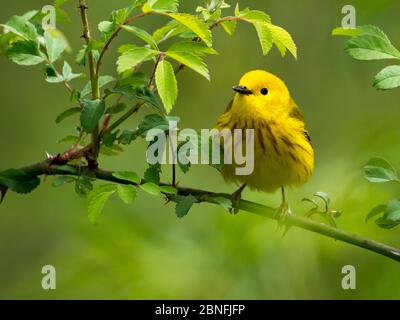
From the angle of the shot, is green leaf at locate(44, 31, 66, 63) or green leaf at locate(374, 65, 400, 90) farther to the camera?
green leaf at locate(44, 31, 66, 63)

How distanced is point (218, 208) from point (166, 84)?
6.58 feet

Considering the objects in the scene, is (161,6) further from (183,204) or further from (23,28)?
(183,204)

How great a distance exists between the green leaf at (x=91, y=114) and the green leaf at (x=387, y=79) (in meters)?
0.78

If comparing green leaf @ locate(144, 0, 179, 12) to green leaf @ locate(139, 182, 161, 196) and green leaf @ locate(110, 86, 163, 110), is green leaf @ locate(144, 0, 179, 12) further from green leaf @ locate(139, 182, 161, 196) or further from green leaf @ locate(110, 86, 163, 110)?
green leaf @ locate(139, 182, 161, 196)

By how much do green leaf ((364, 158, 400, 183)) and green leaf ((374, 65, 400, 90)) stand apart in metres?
0.29

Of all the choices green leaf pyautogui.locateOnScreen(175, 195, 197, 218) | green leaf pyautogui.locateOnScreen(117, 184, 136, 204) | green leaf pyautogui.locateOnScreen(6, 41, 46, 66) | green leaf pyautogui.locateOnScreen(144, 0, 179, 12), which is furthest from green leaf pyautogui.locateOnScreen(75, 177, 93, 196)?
green leaf pyautogui.locateOnScreen(144, 0, 179, 12)

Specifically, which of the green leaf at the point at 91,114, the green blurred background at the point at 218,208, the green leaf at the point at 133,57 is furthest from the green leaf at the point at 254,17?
the green blurred background at the point at 218,208

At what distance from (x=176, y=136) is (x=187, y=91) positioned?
12.1 feet

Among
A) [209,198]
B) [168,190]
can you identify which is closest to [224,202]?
[209,198]

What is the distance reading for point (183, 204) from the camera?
Answer: 2.31m

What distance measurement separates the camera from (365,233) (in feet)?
11.8

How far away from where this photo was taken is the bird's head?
11.6ft
